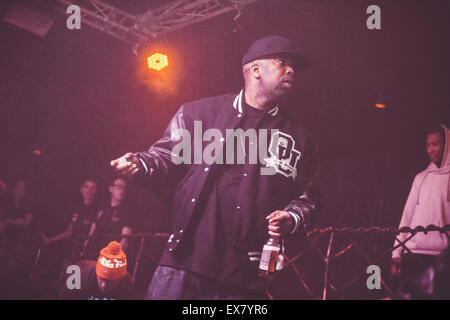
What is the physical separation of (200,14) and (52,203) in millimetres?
3273

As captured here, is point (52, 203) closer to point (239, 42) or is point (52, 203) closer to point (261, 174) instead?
point (239, 42)

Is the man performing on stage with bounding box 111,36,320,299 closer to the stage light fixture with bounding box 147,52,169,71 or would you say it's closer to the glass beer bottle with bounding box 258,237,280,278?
the glass beer bottle with bounding box 258,237,280,278

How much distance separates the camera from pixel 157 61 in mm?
5293

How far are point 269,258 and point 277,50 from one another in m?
1.11

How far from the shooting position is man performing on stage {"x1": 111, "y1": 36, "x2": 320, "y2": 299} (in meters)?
1.79

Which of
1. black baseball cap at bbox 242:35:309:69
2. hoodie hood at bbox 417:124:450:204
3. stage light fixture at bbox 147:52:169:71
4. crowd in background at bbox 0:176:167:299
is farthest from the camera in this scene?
stage light fixture at bbox 147:52:169:71

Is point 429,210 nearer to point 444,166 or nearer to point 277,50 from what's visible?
point 444,166

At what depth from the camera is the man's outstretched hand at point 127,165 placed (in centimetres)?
174

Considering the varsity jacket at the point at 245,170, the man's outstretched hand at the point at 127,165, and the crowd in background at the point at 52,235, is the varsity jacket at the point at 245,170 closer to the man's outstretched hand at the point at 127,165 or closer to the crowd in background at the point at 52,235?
the man's outstretched hand at the point at 127,165

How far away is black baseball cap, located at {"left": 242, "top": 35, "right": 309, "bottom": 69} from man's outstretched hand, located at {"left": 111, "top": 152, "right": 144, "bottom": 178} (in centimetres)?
93

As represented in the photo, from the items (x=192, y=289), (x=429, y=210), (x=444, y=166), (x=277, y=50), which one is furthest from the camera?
(x=444, y=166)

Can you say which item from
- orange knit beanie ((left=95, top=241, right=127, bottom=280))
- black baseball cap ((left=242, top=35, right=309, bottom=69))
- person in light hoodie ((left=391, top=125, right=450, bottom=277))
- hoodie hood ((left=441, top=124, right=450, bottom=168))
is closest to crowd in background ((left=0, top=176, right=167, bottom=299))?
orange knit beanie ((left=95, top=241, right=127, bottom=280))

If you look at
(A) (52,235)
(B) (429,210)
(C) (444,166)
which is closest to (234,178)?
(B) (429,210)

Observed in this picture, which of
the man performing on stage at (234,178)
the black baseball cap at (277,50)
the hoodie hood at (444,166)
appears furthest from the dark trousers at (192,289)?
the hoodie hood at (444,166)
